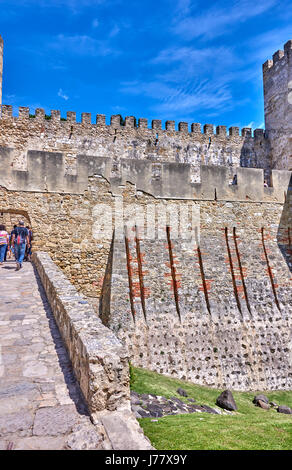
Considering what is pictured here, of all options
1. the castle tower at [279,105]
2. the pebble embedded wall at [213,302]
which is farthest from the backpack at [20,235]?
the castle tower at [279,105]

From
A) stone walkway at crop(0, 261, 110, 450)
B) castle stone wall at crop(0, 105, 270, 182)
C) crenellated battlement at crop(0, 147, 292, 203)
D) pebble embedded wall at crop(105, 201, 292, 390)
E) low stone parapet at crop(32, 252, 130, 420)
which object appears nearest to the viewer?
stone walkway at crop(0, 261, 110, 450)

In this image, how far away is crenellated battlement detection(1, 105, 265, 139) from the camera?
14.9m

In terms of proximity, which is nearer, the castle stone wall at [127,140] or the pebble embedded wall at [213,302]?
the pebble embedded wall at [213,302]

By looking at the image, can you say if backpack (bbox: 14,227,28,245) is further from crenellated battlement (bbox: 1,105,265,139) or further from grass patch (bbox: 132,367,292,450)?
crenellated battlement (bbox: 1,105,265,139)

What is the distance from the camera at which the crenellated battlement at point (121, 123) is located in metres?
14.9

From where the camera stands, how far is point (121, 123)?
54.3ft

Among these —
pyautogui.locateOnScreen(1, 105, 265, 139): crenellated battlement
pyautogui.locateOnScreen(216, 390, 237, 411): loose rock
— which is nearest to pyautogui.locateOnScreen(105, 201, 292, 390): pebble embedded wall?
pyautogui.locateOnScreen(216, 390, 237, 411): loose rock

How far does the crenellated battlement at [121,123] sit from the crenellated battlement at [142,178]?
298 inches

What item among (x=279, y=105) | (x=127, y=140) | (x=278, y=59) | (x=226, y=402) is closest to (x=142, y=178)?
(x=226, y=402)

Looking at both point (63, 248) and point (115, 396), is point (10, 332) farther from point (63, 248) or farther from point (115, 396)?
point (63, 248)

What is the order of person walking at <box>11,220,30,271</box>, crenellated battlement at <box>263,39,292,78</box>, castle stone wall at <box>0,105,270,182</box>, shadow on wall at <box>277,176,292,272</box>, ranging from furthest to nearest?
crenellated battlement at <box>263,39,292,78</box> → castle stone wall at <box>0,105,270,182</box> → shadow on wall at <box>277,176,292,272</box> → person walking at <box>11,220,30,271</box>

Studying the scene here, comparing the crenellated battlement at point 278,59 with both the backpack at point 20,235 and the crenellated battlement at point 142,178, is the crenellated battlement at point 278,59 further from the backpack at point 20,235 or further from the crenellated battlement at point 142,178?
the backpack at point 20,235

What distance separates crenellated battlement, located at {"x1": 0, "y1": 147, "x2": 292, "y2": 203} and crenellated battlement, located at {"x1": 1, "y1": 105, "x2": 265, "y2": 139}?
24.8 feet
